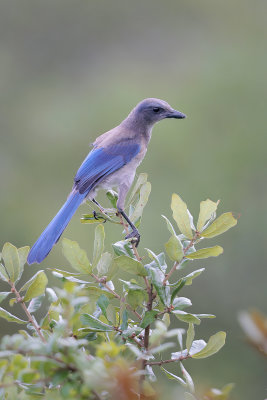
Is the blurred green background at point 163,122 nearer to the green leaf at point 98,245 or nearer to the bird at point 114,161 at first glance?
the bird at point 114,161

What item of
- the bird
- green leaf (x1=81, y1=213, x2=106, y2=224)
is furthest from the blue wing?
green leaf (x1=81, y1=213, x2=106, y2=224)

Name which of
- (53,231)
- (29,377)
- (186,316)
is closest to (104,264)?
(186,316)

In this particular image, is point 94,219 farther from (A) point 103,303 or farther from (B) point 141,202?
(A) point 103,303

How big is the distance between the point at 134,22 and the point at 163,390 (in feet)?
42.8

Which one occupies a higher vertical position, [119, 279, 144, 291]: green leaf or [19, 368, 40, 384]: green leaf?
[119, 279, 144, 291]: green leaf

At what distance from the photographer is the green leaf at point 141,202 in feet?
6.63

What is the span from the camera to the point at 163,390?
1.00 metres

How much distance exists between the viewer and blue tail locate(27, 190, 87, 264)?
2459mm

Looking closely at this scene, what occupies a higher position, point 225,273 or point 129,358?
point 129,358

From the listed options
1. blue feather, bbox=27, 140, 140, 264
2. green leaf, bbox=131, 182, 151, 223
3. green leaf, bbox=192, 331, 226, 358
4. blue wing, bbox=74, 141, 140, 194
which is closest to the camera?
green leaf, bbox=192, 331, 226, 358

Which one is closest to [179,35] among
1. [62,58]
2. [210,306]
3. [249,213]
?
[62,58]

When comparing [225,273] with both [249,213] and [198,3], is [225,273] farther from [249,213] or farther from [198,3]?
[198,3]

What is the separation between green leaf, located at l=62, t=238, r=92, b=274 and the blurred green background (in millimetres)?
3352

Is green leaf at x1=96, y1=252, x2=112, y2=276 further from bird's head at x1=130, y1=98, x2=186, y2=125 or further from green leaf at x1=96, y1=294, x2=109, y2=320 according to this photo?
bird's head at x1=130, y1=98, x2=186, y2=125
